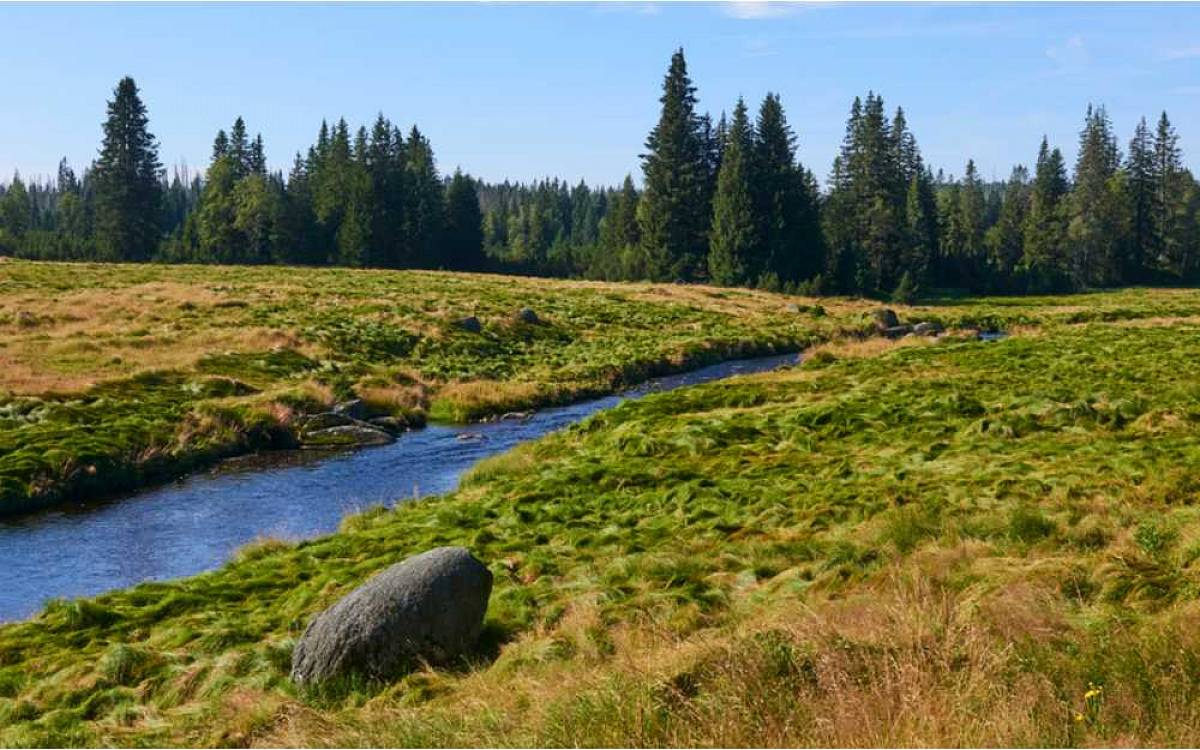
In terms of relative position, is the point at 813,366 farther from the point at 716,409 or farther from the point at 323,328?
the point at 323,328

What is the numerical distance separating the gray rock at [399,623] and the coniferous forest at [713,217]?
73169mm

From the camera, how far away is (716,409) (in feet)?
102

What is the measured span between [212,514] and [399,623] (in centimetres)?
1251

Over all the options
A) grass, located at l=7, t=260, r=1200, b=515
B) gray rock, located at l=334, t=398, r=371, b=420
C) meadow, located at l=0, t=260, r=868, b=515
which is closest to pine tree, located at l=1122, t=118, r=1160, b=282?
grass, located at l=7, t=260, r=1200, b=515

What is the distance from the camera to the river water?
18344mm

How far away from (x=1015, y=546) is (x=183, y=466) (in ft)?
70.6

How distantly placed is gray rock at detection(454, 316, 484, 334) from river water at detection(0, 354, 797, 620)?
19297mm

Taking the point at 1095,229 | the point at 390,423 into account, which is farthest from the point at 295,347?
the point at 1095,229

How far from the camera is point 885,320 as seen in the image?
62.8m

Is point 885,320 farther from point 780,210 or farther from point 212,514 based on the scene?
point 212,514

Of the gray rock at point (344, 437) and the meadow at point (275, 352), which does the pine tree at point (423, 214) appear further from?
the gray rock at point (344, 437)

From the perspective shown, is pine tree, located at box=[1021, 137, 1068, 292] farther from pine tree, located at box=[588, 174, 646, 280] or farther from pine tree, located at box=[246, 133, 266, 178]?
pine tree, located at box=[246, 133, 266, 178]

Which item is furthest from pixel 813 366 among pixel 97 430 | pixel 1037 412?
pixel 97 430

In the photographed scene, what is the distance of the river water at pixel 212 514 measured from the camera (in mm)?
18344
